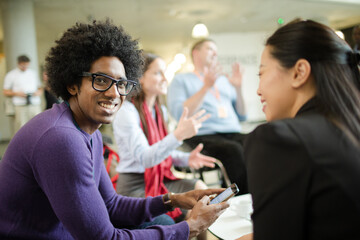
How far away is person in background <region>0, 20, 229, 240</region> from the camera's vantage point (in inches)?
34.8

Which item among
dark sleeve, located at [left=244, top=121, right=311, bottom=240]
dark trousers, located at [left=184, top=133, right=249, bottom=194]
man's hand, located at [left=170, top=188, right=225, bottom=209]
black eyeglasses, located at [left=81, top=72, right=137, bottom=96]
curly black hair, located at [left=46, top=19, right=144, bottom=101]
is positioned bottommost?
dark trousers, located at [left=184, top=133, right=249, bottom=194]

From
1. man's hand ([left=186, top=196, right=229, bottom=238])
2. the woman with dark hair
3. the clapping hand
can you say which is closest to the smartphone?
man's hand ([left=186, top=196, right=229, bottom=238])

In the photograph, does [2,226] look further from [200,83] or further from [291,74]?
[200,83]

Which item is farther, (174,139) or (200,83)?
(200,83)

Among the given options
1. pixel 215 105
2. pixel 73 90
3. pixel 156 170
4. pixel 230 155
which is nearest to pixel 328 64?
pixel 73 90

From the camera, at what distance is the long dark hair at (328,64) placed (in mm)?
691

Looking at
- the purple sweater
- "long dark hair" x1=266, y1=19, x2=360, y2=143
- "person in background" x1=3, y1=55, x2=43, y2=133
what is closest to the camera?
"long dark hair" x1=266, y1=19, x2=360, y2=143

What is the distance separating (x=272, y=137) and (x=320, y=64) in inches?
10.7

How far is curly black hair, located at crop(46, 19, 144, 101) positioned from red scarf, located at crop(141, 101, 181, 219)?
0.79 meters

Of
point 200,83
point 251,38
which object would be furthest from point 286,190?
point 251,38

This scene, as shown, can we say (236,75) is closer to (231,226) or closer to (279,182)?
A: (231,226)

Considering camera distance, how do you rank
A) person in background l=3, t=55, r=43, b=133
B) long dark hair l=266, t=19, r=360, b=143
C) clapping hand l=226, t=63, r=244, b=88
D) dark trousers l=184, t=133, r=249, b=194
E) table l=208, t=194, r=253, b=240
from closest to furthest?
1. long dark hair l=266, t=19, r=360, b=143
2. table l=208, t=194, r=253, b=240
3. dark trousers l=184, t=133, r=249, b=194
4. clapping hand l=226, t=63, r=244, b=88
5. person in background l=3, t=55, r=43, b=133

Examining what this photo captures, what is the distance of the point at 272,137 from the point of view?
64cm

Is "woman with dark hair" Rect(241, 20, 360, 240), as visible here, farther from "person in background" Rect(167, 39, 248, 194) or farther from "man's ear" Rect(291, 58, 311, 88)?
"person in background" Rect(167, 39, 248, 194)
